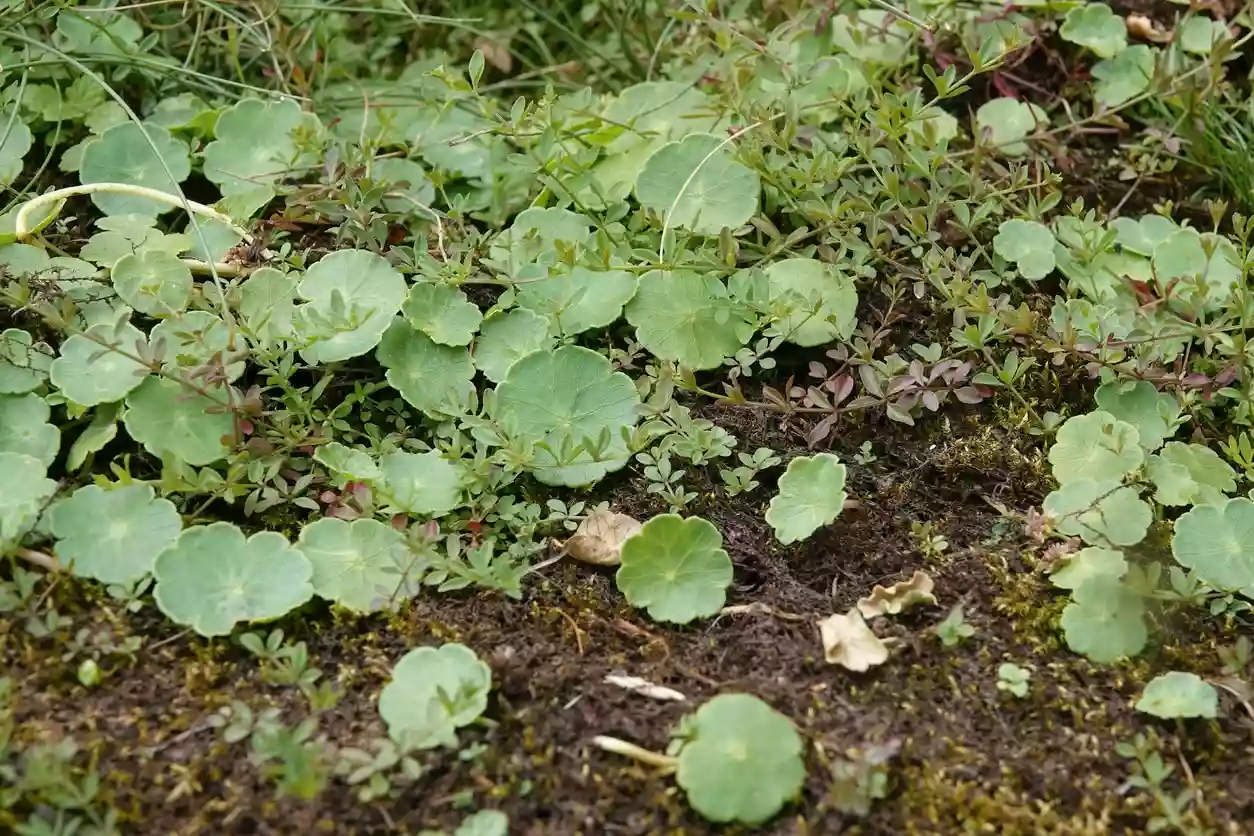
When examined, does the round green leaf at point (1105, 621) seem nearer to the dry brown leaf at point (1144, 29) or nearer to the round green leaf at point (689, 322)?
the round green leaf at point (689, 322)

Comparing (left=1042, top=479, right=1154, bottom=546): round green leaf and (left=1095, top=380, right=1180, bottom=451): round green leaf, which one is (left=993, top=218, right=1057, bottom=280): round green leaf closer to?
(left=1095, top=380, right=1180, bottom=451): round green leaf

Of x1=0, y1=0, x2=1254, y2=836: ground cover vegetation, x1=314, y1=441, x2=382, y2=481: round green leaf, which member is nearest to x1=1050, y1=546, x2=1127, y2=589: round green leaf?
x1=0, y1=0, x2=1254, y2=836: ground cover vegetation

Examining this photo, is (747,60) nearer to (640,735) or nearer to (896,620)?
(896,620)

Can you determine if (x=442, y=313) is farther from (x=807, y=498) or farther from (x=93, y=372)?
(x=807, y=498)

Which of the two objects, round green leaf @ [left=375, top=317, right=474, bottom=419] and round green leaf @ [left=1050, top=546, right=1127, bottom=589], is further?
round green leaf @ [left=375, top=317, right=474, bottom=419]

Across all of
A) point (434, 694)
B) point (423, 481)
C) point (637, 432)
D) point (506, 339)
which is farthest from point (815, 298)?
point (434, 694)

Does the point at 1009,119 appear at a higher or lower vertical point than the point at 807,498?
higher

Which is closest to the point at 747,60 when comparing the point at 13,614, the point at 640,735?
the point at 640,735
